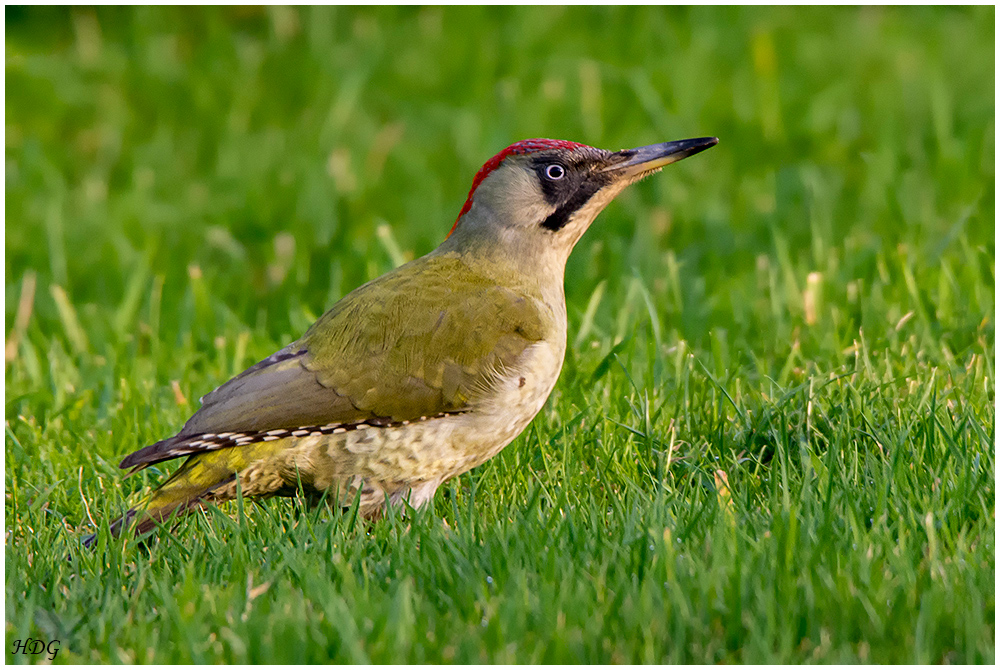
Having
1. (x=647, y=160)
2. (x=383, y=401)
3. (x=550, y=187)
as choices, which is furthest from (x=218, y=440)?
(x=647, y=160)

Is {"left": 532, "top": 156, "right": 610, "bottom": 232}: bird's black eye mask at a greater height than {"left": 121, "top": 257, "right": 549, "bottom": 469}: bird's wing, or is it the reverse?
{"left": 532, "top": 156, "right": 610, "bottom": 232}: bird's black eye mask

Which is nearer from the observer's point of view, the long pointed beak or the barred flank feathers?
the barred flank feathers

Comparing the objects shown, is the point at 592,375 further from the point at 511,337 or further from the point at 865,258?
the point at 865,258

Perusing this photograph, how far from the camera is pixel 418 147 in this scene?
7.82m

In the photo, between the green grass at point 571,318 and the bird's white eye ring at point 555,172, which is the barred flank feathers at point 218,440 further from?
the bird's white eye ring at point 555,172

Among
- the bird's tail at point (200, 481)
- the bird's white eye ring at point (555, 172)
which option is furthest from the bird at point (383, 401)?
the bird's white eye ring at point (555, 172)

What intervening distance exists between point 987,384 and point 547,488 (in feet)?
5.24

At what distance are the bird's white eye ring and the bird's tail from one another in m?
1.30

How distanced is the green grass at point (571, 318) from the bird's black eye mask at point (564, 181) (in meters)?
0.66

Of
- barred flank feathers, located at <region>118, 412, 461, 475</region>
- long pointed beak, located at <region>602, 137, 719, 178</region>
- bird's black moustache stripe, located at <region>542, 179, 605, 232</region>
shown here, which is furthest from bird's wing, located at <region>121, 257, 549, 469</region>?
long pointed beak, located at <region>602, 137, 719, 178</region>

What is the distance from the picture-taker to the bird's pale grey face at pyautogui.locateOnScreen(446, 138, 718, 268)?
428cm

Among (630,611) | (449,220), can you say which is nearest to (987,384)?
(630,611)

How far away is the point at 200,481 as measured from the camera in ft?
12.3

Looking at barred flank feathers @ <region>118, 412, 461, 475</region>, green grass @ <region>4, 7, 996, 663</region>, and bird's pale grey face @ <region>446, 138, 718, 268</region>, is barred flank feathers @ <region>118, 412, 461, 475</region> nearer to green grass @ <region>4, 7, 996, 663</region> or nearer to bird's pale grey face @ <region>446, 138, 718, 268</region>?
green grass @ <region>4, 7, 996, 663</region>
